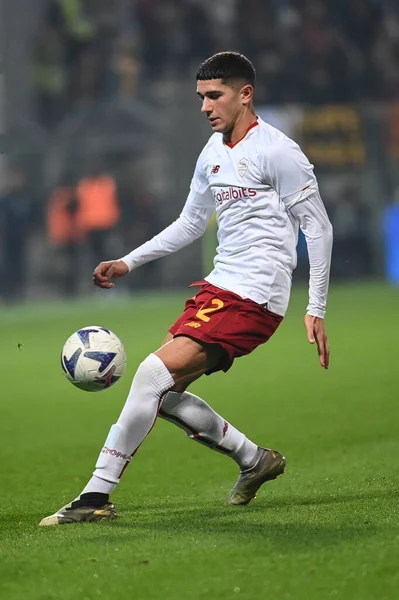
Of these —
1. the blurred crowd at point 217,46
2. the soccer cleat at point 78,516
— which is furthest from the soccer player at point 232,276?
the blurred crowd at point 217,46

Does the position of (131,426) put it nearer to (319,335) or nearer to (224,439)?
(224,439)

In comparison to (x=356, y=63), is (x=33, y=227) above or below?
below

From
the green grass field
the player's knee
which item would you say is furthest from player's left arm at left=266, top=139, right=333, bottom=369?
the green grass field

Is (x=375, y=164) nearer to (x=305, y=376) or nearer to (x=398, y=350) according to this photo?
(x=398, y=350)

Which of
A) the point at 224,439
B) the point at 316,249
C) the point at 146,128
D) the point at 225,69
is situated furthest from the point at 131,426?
the point at 146,128

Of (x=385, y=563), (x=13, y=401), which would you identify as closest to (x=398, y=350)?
(x=13, y=401)

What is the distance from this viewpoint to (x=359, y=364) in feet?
37.1

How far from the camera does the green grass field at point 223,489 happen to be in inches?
149

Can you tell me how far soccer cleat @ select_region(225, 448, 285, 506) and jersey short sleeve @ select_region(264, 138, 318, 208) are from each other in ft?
3.90

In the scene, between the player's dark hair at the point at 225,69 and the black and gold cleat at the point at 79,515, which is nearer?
the black and gold cleat at the point at 79,515

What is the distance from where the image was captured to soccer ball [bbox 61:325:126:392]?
5.30 m

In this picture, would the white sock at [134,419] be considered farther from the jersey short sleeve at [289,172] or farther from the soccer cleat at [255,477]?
the jersey short sleeve at [289,172]

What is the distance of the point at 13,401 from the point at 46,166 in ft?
34.8

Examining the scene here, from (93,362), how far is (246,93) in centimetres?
129
